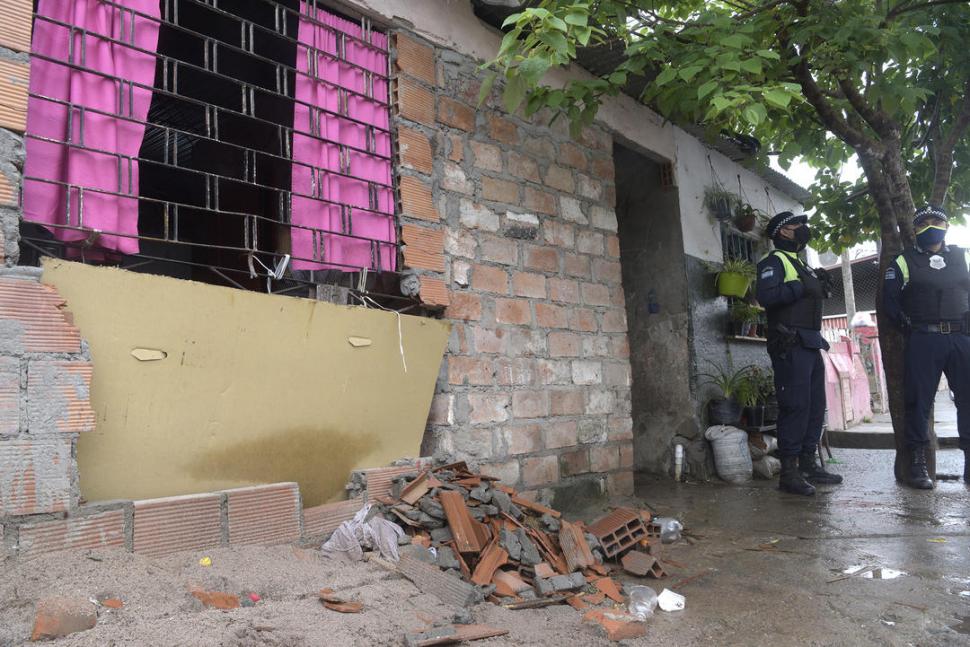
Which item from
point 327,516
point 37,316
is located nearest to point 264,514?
point 327,516

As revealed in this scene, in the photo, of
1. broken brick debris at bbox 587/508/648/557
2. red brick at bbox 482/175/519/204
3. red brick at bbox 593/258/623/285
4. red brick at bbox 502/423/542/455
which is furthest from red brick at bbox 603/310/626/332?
broken brick debris at bbox 587/508/648/557

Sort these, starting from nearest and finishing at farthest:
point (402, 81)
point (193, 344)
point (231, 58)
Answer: point (193, 344) → point (402, 81) → point (231, 58)

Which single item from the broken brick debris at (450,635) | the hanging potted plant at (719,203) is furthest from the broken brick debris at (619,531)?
the hanging potted plant at (719,203)

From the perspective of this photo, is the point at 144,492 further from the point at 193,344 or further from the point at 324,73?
the point at 324,73

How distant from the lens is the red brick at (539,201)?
4301mm

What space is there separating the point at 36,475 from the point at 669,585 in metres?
2.67

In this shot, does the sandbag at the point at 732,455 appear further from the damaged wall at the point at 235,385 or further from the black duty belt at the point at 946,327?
the damaged wall at the point at 235,385

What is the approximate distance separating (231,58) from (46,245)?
2152 mm

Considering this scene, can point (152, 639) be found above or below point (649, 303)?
below

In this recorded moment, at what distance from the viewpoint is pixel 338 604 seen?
220 centimetres

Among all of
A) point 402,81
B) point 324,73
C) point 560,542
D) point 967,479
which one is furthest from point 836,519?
point 324,73

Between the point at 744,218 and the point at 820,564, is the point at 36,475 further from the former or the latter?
the point at 744,218

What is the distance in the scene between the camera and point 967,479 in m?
5.25

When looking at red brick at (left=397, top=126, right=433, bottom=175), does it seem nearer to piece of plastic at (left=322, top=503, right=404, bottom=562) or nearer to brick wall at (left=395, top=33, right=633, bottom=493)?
brick wall at (left=395, top=33, right=633, bottom=493)
